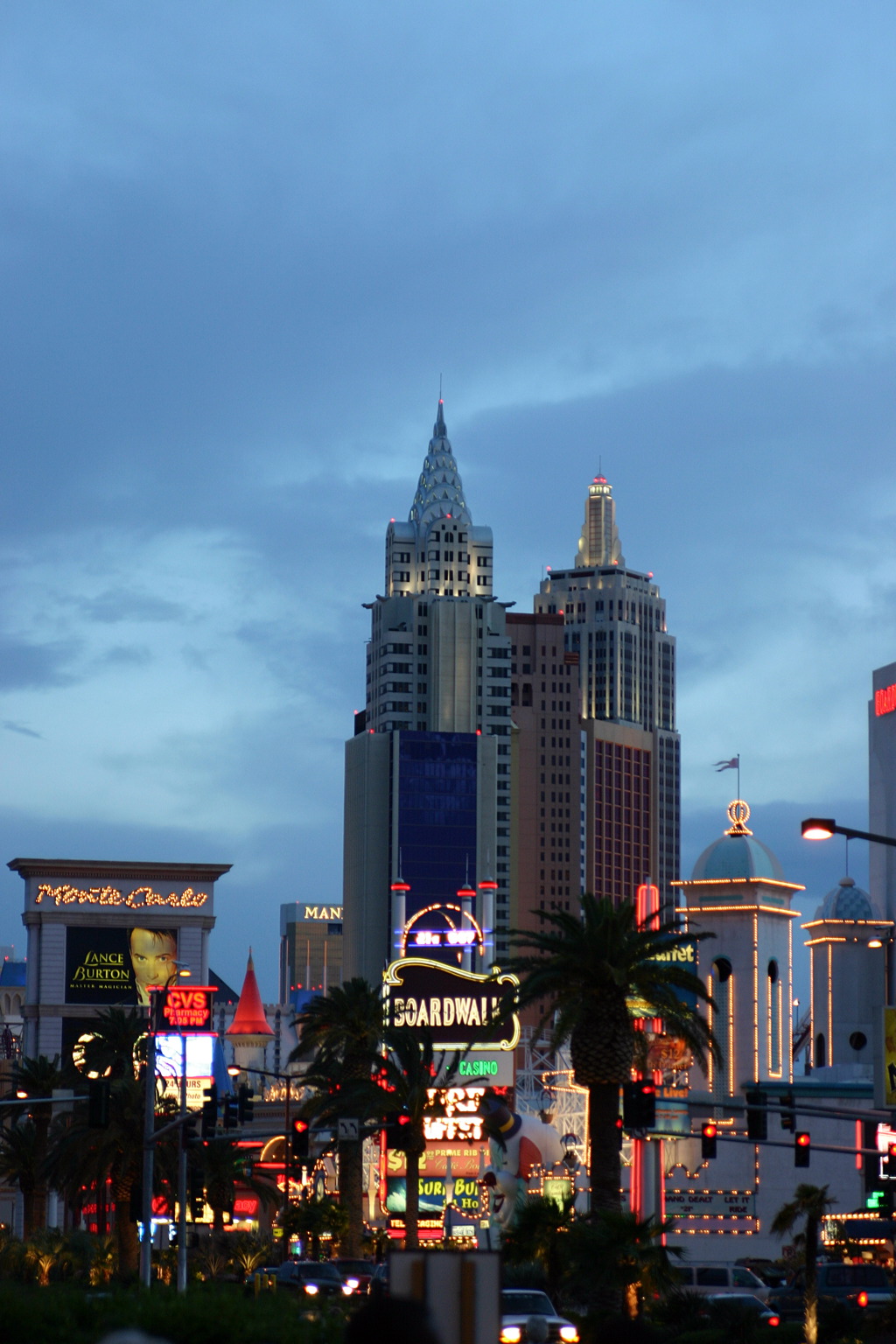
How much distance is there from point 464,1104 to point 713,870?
1550cm

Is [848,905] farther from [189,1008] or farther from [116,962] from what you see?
[116,962]

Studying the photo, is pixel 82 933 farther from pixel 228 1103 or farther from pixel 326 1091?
pixel 228 1103

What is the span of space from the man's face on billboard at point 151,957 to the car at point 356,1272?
70657 millimetres

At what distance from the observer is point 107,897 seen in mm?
128375

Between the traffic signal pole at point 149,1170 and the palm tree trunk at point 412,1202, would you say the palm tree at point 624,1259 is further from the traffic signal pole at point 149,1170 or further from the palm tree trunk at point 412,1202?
the palm tree trunk at point 412,1202

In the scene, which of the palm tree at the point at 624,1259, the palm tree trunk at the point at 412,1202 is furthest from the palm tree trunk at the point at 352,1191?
the palm tree at the point at 624,1259

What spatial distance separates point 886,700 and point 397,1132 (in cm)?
4146

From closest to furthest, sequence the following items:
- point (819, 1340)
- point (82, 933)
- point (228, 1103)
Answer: point (819, 1340) → point (228, 1103) → point (82, 933)

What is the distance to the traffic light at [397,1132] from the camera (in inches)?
2365

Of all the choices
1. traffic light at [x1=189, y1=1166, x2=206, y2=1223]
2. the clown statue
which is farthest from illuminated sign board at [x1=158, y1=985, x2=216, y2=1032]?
the clown statue

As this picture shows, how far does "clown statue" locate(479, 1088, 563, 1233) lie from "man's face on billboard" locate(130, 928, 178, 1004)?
40.0m

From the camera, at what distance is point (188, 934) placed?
423ft

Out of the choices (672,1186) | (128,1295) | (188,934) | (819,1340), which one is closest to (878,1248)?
(672,1186)

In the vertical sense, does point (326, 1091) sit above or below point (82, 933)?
below
